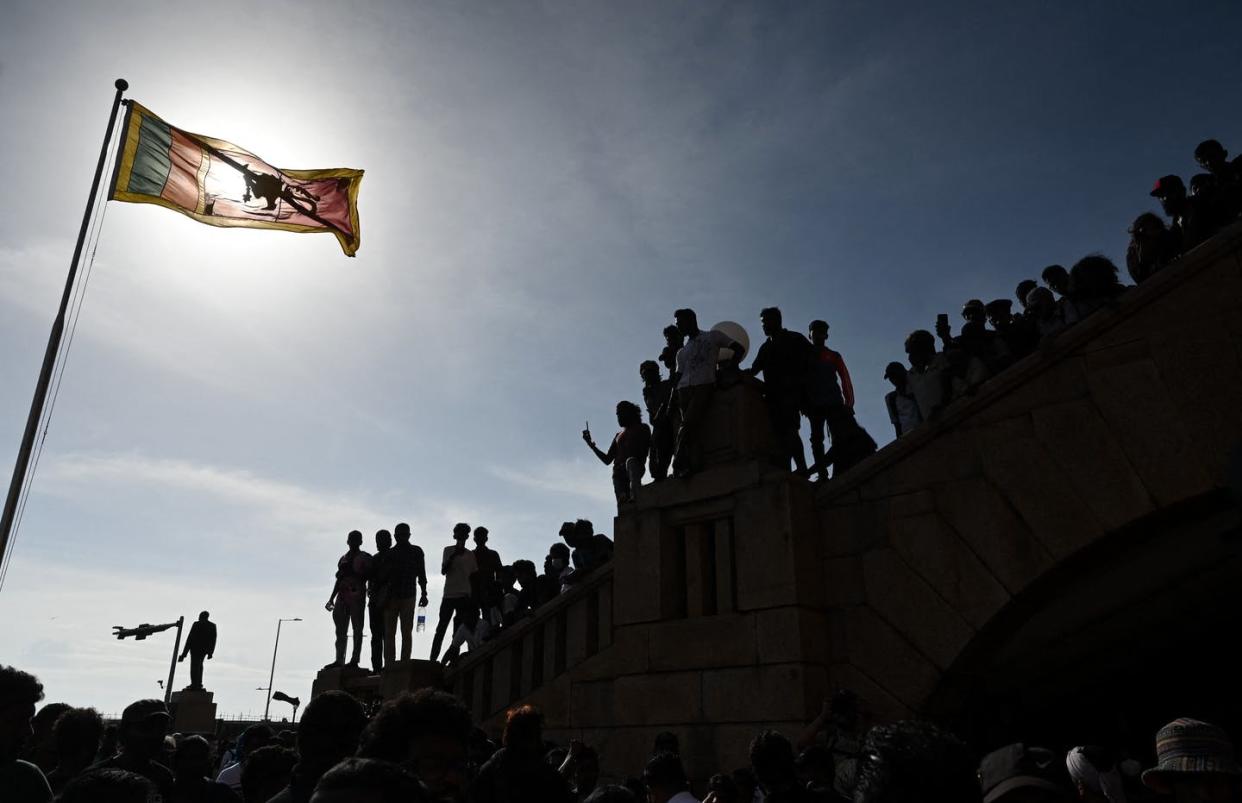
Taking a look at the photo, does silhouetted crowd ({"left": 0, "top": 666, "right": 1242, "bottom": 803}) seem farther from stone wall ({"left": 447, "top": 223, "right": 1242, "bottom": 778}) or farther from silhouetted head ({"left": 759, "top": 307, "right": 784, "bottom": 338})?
silhouetted head ({"left": 759, "top": 307, "right": 784, "bottom": 338})

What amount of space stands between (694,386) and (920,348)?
2.12 meters

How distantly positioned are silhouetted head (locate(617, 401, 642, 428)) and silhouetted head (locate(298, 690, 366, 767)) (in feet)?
22.4

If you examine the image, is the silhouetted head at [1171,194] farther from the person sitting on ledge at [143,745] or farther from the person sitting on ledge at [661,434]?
the person sitting on ledge at [143,745]

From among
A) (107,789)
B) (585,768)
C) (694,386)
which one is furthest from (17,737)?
(694,386)

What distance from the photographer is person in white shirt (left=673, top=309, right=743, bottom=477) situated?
27.6ft

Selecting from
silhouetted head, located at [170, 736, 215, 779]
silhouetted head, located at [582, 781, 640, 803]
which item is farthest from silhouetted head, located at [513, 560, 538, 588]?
silhouetted head, located at [582, 781, 640, 803]

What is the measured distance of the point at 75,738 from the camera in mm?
4469

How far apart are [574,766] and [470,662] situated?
4.16 meters

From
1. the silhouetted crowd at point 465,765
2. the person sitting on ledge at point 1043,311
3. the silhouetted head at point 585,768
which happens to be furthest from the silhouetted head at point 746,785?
the person sitting on ledge at point 1043,311

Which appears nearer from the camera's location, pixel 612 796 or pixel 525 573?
pixel 612 796

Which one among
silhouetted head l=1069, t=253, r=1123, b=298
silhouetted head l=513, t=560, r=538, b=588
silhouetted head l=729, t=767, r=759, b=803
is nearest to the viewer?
silhouetted head l=729, t=767, r=759, b=803

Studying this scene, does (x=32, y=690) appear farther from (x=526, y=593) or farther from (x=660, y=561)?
(x=526, y=593)

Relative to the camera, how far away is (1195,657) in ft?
30.8

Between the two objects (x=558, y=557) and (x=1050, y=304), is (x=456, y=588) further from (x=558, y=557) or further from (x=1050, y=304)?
(x=1050, y=304)
